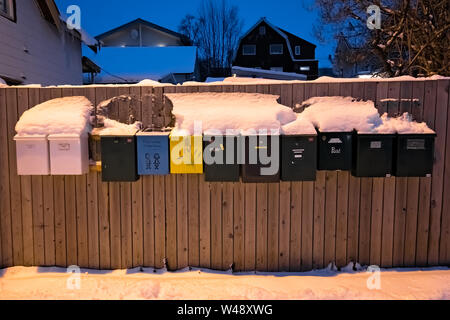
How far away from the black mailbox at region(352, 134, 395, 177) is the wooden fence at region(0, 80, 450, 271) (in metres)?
0.33

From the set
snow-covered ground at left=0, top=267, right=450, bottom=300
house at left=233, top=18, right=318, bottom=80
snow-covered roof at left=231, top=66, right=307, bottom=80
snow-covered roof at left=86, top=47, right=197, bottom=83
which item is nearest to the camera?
snow-covered ground at left=0, top=267, right=450, bottom=300

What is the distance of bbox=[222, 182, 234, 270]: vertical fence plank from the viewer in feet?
13.1

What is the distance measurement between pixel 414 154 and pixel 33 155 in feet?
14.6

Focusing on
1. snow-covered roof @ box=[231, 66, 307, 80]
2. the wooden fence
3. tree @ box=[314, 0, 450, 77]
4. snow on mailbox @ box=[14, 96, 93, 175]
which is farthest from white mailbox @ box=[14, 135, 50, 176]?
snow-covered roof @ box=[231, 66, 307, 80]

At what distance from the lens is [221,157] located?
3.59m

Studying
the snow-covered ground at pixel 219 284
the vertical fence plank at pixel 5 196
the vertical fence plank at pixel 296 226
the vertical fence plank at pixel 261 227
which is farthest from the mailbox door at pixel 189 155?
the vertical fence plank at pixel 5 196

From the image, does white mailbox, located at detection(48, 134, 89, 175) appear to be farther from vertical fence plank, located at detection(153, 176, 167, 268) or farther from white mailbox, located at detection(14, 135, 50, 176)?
vertical fence plank, located at detection(153, 176, 167, 268)

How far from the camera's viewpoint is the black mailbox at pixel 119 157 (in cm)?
364

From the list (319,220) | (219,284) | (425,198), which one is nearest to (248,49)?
(425,198)

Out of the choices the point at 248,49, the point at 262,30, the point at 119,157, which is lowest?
the point at 119,157

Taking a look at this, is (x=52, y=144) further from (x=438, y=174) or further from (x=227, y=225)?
(x=438, y=174)

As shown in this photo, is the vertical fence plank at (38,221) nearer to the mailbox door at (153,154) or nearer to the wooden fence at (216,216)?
the wooden fence at (216,216)

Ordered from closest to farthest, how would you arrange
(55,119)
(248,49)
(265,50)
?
1. (55,119)
2. (265,50)
3. (248,49)

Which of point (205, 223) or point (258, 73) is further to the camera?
point (258, 73)
